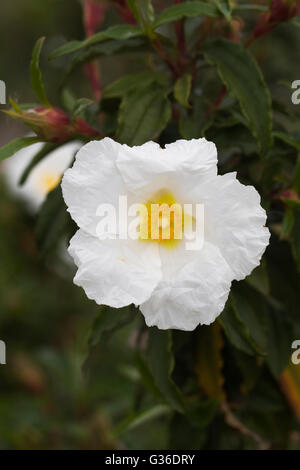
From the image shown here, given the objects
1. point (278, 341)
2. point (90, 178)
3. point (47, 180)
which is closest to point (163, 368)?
point (278, 341)

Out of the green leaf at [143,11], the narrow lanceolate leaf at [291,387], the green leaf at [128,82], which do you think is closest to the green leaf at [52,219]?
the green leaf at [128,82]

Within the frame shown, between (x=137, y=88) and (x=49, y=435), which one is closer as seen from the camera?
(x=137, y=88)

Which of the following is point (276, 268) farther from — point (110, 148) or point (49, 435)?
point (49, 435)

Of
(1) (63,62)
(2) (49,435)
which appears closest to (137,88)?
(1) (63,62)

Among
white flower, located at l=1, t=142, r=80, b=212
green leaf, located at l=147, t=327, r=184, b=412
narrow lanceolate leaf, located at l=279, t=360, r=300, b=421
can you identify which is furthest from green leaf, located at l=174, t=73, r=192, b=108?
white flower, located at l=1, t=142, r=80, b=212

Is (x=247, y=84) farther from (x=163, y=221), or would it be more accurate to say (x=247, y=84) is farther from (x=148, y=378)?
(x=148, y=378)

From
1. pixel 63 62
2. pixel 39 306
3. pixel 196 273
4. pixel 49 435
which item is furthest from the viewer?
pixel 39 306
